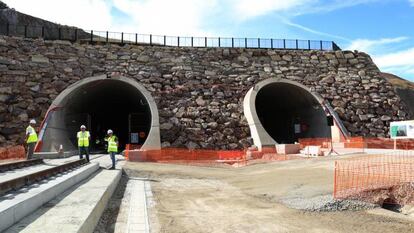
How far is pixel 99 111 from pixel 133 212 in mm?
32663

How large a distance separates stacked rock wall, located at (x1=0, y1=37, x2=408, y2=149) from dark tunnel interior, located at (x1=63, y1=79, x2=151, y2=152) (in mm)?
1746

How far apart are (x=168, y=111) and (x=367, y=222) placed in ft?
68.1

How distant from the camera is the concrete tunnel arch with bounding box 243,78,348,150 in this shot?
2889 cm

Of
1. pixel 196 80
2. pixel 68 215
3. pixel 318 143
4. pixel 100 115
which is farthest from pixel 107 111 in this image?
pixel 68 215

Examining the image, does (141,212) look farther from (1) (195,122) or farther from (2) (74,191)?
(1) (195,122)

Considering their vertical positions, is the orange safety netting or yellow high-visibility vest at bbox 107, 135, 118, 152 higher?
yellow high-visibility vest at bbox 107, 135, 118, 152

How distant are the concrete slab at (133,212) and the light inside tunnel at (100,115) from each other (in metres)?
13.7

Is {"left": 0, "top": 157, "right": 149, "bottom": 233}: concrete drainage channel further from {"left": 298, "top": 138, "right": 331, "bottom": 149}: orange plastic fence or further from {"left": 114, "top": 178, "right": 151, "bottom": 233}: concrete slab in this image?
{"left": 298, "top": 138, "right": 331, "bottom": 149}: orange plastic fence

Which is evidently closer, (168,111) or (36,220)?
(36,220)

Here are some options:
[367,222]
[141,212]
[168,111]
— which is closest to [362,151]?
[168,111]

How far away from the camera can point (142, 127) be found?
37.0 metres

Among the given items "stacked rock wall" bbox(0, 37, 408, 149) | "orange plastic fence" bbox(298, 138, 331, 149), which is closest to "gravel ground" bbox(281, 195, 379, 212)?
"orange plastic fence" bbox(298, 138, 331, 149)

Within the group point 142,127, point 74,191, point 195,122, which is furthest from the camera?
point 142,127

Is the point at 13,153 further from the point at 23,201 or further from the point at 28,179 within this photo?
the point at 23,201
